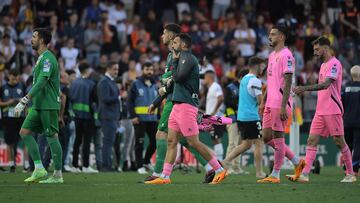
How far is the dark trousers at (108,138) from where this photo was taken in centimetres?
2258

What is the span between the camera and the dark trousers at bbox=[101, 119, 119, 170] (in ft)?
74.1

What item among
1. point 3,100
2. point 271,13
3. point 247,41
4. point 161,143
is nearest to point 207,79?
point 3,100

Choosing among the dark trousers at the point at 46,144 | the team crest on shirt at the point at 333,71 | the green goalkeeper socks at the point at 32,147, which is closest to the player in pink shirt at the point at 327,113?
the team crest on shirt at the point at 333,71

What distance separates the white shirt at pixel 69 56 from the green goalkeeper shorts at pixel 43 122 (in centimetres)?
1284

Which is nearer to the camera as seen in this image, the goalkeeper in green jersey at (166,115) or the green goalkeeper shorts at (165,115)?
the goalkeeper in green jersey at (166,115)

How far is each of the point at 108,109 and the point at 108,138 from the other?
0.66m

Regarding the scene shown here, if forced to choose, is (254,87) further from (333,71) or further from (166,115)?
(166,115)

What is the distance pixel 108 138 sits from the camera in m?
22.6

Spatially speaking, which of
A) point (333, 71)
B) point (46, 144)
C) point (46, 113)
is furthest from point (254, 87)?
point (46, 144)

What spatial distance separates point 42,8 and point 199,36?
5.15 metres

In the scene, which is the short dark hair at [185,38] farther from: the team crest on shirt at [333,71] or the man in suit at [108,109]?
the man in suit at [108,109]

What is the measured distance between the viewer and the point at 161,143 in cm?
1709

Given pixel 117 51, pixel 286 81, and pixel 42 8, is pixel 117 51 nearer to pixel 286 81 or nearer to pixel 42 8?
pixel 42 8

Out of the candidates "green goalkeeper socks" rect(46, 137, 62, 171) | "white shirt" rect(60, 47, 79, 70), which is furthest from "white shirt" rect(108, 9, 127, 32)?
"green goalkeeper socks" rect(46, 137, 62, 171)
